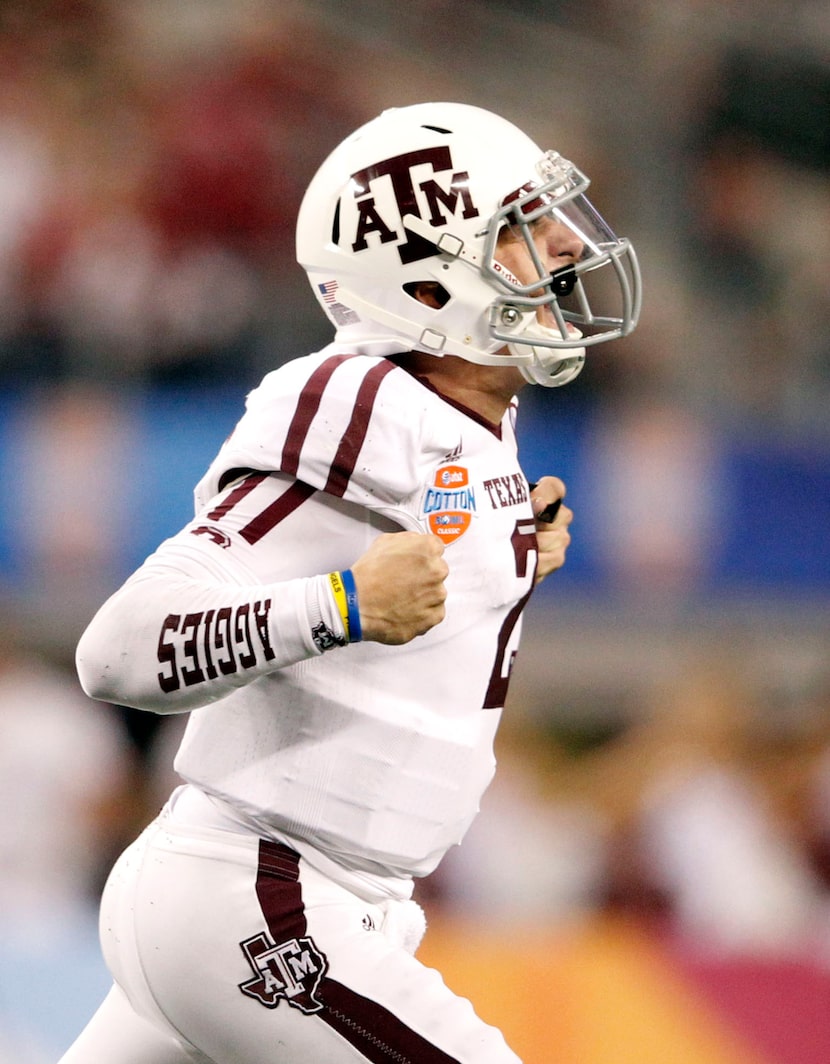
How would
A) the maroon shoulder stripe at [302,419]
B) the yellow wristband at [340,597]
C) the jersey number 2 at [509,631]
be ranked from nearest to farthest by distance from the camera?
the yellow wristband at [340,597]
the maroon shoulder stripe at [302,419]
the jersey number 2 at [509,631]

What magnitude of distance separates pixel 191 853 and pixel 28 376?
10.3ft

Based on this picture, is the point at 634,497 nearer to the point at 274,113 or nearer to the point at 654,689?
the point at 654,689

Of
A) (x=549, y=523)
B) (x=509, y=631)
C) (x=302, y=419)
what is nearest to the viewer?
(x=302, y=419)

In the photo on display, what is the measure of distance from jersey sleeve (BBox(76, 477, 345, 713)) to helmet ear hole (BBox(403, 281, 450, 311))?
459 mm

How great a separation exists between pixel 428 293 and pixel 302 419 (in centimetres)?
33

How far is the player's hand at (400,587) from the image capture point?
4.65ft

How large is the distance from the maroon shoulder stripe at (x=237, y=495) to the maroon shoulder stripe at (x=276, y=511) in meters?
0.03

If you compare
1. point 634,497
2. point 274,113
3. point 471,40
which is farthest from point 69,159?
point 634,497

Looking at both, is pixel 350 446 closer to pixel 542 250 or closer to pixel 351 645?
pixel 351 645

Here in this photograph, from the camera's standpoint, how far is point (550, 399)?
4.61 metres

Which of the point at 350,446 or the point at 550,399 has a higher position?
the point at 350,446

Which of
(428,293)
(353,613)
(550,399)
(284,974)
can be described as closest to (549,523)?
(428,293)

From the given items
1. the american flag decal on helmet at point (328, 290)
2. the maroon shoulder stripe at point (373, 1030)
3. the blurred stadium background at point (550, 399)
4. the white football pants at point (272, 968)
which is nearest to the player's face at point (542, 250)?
the american flag decal on helmet at point (328, 290)

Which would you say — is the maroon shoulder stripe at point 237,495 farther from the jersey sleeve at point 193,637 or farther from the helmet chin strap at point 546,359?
the helmet chin strap at point 546,359
